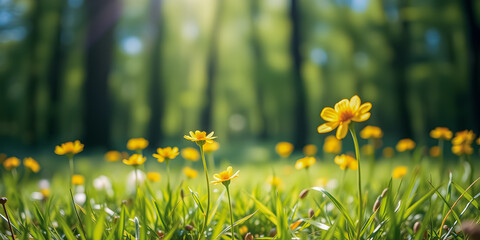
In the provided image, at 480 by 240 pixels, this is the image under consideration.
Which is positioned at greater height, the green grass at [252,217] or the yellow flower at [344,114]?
the yellow flower at [344,114]

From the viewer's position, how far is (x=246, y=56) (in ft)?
40.9

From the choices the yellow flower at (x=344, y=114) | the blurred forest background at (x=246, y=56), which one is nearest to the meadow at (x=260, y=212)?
the yellow flower at (x=344, y=114)

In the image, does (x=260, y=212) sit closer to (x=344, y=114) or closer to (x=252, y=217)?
(x=252, y=217)

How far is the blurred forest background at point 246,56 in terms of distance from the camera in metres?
9.40

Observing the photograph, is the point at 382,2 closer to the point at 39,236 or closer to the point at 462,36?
the point at 462,36

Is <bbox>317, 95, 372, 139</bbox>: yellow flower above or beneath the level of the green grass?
above

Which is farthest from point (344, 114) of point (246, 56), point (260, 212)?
point (246, 56)

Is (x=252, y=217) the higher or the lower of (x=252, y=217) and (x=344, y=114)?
the lower

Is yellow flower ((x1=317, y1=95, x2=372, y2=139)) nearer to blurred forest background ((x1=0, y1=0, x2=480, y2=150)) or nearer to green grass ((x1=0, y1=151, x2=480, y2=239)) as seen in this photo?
green grass ((x1=0, y1=151, x2=480, y2=239))

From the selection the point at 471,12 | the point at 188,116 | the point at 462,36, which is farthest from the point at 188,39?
the point at 462,36

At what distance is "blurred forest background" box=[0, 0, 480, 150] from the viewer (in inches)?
370

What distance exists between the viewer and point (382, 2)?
1043 centimetres

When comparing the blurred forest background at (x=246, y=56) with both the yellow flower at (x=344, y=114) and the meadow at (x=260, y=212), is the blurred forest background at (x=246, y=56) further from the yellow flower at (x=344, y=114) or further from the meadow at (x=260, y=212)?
the yellow flower at (x=344, y=114)

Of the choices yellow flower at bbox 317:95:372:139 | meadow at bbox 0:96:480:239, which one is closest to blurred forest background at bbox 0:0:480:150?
meadow at bbox 0:96:480:239
